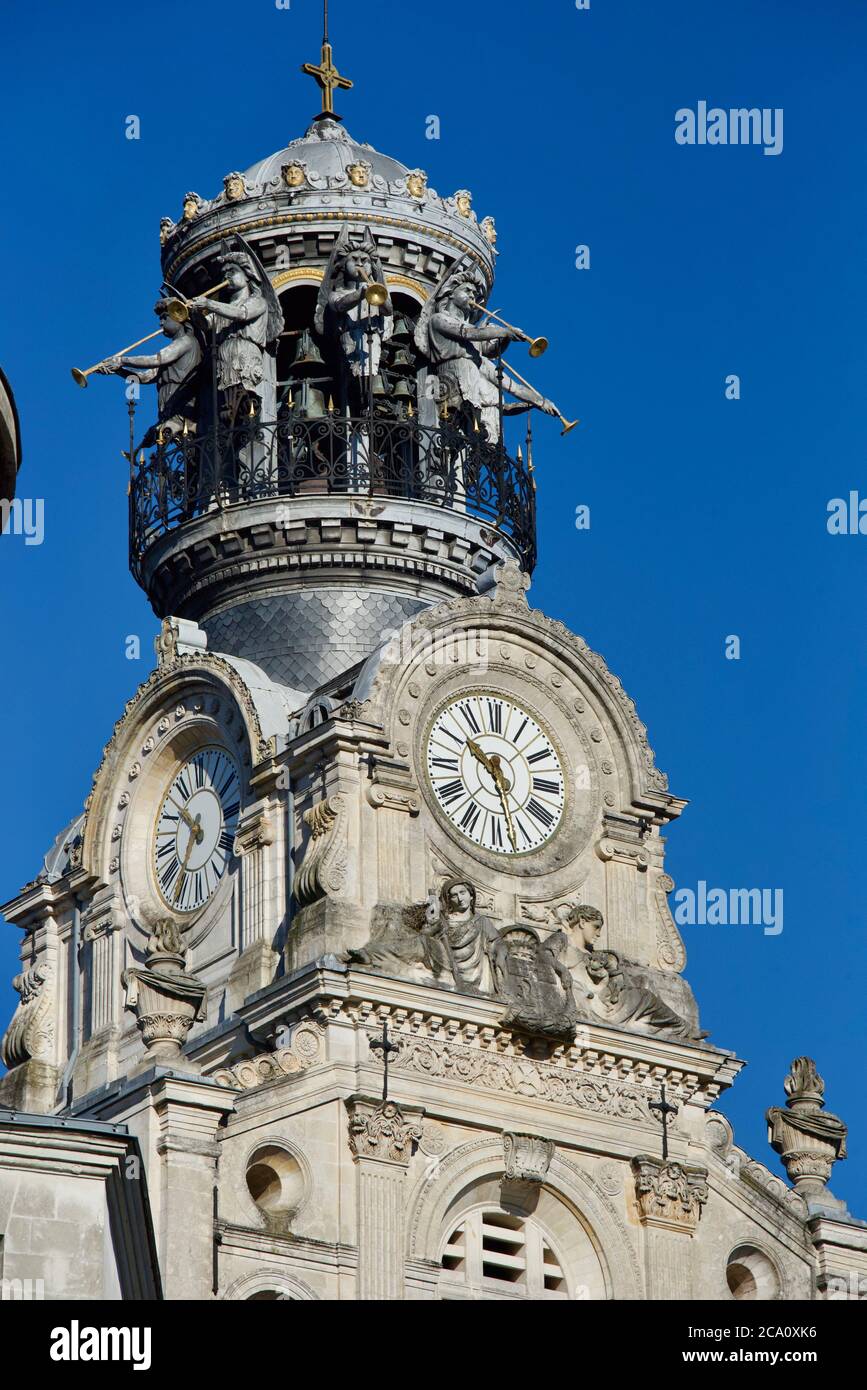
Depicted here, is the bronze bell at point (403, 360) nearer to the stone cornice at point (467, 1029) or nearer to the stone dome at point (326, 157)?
the stone dome at point (326, 157)

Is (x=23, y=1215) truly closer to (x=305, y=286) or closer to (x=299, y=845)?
(x=299, y=845)

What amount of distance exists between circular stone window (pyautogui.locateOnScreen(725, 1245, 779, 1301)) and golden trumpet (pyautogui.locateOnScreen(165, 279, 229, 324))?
667 inches

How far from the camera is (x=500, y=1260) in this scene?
60344 millimetres

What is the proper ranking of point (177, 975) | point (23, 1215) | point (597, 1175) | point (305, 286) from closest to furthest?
point (23, 1215) → point (177, 975) → point (597, 1175) → point (305, 286)

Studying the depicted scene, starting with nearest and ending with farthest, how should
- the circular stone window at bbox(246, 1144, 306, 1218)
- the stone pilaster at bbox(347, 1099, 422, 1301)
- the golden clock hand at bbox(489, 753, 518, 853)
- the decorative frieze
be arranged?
the stone pilaster at bbox(347, 1099, 422, 1301)
the circular stone window at bbox(246, 1144, 306, 1218)
the decorative frieze
the golden clock hand at bbox(489, 753, 518, 853)

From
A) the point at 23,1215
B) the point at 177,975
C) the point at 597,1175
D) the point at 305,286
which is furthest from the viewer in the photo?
the point at 305,286

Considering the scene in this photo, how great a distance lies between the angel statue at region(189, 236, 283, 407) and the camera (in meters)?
66.8

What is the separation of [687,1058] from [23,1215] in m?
16.7

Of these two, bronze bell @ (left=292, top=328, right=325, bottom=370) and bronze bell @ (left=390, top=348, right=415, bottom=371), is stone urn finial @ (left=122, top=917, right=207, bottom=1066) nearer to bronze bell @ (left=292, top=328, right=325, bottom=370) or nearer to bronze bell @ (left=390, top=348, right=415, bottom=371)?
bronze bell @ (left=292, top=328, right=325, bottom=370)

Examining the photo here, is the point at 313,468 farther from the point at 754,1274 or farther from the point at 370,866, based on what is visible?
the point at 754,1274

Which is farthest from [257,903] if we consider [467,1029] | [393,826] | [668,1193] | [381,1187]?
[668,1193]

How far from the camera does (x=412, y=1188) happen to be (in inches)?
2320

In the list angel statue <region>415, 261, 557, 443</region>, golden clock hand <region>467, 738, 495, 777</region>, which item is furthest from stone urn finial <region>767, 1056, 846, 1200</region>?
angel statue <region>415, 261, 557, 443</region>

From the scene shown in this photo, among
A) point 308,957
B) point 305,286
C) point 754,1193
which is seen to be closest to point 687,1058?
point 754,1193
